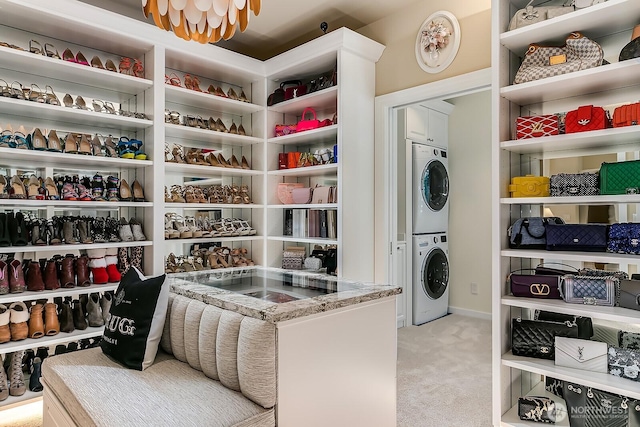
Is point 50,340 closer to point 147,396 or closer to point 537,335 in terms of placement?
point 147,396

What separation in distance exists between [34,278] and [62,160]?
83 cm

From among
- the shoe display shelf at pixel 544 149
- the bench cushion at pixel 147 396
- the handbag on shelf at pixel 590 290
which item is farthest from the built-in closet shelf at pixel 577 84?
the bench cushion at pixel 147 396

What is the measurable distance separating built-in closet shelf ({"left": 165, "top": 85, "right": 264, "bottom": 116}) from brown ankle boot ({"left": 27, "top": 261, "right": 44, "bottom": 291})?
5.27ft

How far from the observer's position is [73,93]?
3.15m

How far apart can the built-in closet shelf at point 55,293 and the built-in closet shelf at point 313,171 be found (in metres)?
1.69

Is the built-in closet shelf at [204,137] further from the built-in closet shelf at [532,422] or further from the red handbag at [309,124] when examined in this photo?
the built-in closet shelf at [532,422]

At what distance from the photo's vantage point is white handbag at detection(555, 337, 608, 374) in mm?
2070

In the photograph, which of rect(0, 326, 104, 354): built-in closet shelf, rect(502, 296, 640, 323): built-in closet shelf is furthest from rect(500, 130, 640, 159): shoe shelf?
rect(0, 326, 104, 354): built-in closet shelf

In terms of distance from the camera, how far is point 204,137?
3777mm

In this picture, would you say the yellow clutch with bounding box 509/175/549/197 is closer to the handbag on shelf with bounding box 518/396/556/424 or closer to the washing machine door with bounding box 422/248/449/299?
the handbag on shelf with bounding box 518/396/556/424

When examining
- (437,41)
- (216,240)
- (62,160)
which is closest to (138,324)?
(62,160)

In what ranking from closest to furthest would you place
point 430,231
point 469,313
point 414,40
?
point 414,40 → point 430,231 → point 469,313

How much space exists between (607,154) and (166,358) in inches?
99.5

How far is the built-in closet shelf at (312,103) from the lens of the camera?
3464 mm
